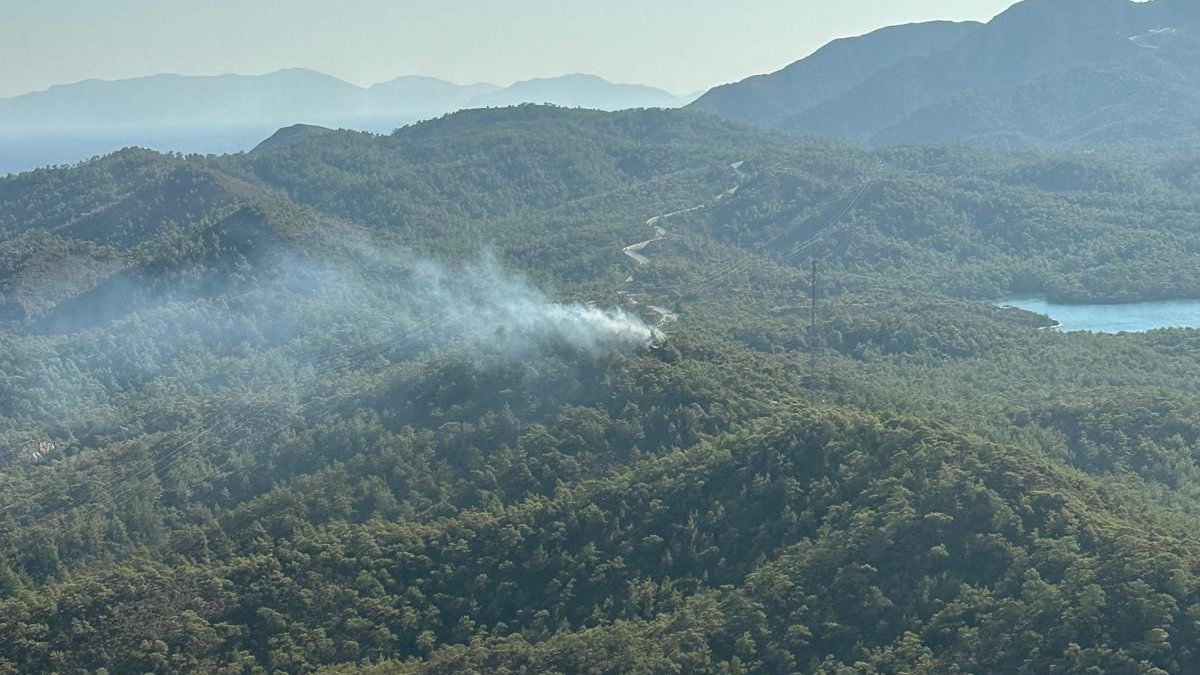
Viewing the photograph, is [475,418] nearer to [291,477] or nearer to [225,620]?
[291,477]

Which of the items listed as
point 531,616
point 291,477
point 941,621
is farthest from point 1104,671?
point 291,477

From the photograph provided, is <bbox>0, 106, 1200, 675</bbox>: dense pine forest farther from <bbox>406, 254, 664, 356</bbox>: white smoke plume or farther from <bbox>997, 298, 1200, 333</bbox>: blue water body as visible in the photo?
<bbox>997, 298, 1200, 333</bbox>: blue water body

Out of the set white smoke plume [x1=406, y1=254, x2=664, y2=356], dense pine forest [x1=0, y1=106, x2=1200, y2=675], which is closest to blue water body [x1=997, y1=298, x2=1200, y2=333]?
dense pine forest [x1=0, y1=106, x2=1200, y2=675]

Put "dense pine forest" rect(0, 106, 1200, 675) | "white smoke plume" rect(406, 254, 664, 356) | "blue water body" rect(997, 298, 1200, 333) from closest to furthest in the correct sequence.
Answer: "dense pine forest" rect(0, 106, 1200, 675) < "white smoke plume" rect(406, 254, 664, 356) < "blue water body" rect(997, 298, 1200, 333)

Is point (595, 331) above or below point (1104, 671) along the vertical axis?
above

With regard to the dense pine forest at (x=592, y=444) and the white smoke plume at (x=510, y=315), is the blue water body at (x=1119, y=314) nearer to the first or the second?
the dense pine forest at (x=592, y=444)

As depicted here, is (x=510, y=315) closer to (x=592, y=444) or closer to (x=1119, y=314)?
(x=592, y=444)

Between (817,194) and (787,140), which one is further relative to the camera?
(787,140)

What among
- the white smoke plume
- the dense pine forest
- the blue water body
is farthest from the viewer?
the blue water body
